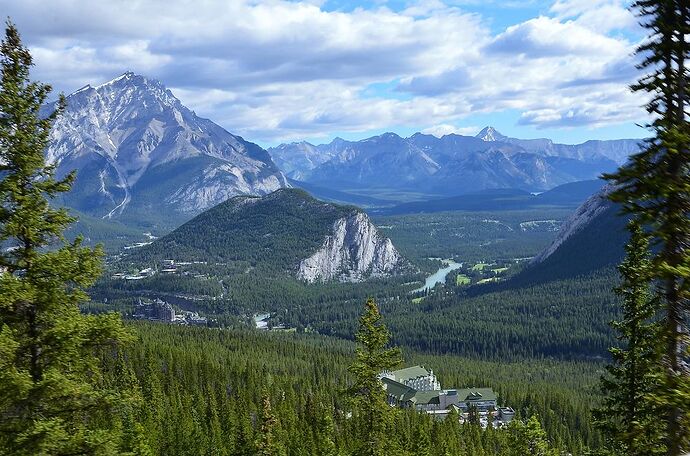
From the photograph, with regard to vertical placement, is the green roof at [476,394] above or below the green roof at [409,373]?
above

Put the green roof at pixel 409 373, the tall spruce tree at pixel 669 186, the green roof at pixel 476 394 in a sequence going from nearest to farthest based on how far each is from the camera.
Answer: the tall spruce tree at pixel 669 186 → the green roof at pixel 476 394 → the green roof at pixel 409 373

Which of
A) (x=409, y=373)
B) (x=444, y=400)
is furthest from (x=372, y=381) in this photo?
(x=409, y=373)

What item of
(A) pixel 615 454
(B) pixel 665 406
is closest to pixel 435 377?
(A) pixel 615 454

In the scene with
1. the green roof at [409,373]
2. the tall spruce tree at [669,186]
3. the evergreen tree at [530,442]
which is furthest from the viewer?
the green roof at [409,373]

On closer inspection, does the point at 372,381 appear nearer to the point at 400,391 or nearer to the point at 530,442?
the point at 530,442

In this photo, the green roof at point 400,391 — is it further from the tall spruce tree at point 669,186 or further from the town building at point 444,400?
the tall spruce tree at point 669,186

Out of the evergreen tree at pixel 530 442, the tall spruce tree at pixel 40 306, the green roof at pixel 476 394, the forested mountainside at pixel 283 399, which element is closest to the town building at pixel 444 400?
the green roof at pixel 476 394

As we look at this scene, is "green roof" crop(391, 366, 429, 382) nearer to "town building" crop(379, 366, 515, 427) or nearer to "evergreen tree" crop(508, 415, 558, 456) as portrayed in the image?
"town building" crop(379, 366, 515, 427)
